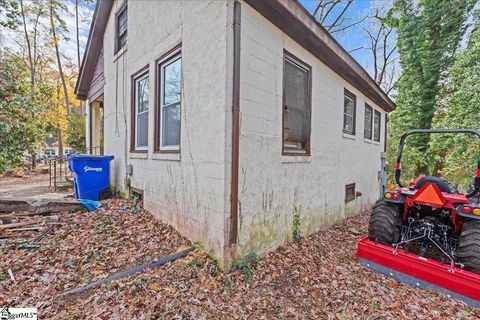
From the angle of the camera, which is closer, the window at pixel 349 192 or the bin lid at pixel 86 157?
the bin lid at pixel 86 157

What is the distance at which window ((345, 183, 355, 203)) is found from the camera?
6.64m

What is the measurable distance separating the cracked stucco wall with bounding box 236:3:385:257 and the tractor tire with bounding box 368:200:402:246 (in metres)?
1.19

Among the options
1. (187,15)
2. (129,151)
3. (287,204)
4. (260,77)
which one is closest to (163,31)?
(187,15)

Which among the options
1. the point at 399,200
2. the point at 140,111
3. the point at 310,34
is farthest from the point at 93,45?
the point at 399,200

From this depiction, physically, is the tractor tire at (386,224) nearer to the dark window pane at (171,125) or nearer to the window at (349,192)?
A: the window at (349,192)

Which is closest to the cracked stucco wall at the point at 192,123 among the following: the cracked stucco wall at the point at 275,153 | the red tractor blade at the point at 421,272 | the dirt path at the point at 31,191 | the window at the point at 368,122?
the cracked stucco wall at the point at 275,153

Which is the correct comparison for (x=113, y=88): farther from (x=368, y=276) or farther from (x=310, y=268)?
(x=368, y=276)

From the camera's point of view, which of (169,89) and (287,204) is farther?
(169,89)

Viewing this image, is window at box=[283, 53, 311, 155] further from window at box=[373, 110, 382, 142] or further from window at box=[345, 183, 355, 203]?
window at box=[373, 110, 382, 142]

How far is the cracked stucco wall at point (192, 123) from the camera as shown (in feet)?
10.6

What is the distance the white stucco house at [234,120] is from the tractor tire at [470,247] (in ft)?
7.38

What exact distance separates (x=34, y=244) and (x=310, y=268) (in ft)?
13.4

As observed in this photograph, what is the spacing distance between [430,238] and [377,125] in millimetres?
7071

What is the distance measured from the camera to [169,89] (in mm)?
4613
